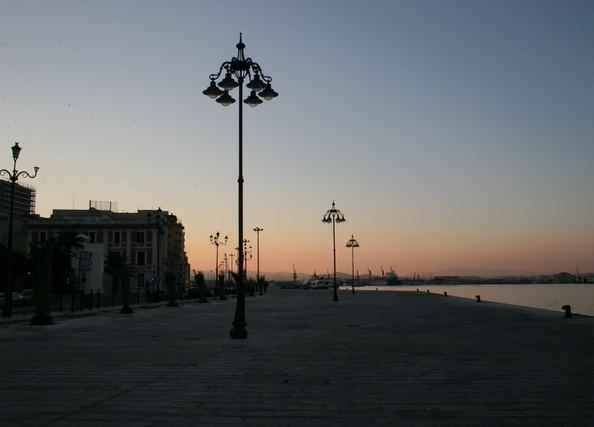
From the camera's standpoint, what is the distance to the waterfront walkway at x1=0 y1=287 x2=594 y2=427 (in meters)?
6.65

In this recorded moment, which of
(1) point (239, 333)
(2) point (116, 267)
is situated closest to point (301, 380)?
(1) point (239, 333)

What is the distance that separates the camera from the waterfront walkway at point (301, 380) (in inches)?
262

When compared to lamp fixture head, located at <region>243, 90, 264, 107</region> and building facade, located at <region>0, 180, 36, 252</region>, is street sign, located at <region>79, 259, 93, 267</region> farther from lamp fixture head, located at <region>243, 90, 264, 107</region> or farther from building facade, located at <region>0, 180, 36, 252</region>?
building facade, located at <region>0, 180, 36, 252</region>

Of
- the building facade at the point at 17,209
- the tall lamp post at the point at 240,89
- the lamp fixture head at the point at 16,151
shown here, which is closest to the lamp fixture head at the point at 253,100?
the tall lamp post at the point at 240,89

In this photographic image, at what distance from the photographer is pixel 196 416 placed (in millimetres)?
6641

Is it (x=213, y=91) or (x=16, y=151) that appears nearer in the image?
(x=213, y=91)

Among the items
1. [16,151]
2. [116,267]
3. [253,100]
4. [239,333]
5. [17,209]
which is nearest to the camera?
[239,333]

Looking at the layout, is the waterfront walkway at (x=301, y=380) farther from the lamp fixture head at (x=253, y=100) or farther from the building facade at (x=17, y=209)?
the building facade at (x=17, y=209)

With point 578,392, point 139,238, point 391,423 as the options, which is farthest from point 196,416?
point 139,238

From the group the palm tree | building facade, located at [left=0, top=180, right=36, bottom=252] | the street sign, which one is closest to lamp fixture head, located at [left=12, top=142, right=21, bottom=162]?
the street sign

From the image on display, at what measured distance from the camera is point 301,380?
9000 millimetres

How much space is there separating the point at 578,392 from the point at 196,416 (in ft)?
17.1

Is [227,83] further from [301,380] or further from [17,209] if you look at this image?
[17,209]

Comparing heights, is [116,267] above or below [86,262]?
above
